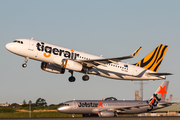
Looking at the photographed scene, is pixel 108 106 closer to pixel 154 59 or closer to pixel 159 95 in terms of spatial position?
pixel 159 95

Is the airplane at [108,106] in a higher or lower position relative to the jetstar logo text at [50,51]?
lower

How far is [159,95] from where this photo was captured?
62.2 m

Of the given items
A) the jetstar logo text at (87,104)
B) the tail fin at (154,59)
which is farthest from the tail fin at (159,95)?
the jetstar logo text at (87,104)

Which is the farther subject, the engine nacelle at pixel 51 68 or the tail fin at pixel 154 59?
the tail fin at pixel 154 59

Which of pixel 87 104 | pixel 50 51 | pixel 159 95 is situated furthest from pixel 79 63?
pixel 159 95

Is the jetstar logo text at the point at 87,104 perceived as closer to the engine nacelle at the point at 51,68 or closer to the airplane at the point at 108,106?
the airplane at the point at 108,106

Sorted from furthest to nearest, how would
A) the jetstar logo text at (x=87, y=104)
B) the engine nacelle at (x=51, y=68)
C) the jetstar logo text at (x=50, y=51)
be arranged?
the jetstar logo text at (x=87, y=104)
the engine nacelle at (x=51, y=68)
the jetstar logo text at (x=50, y=51)

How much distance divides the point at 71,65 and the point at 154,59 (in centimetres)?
1832

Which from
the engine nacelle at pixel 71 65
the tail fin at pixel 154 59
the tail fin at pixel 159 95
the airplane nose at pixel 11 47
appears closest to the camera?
the airplane nose at pixel 11 47

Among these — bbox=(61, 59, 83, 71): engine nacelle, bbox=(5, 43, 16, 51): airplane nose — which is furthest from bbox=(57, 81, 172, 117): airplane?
bbox=(5, 43, 16, 51): airplane nose

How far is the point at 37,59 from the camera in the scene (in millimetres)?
44906

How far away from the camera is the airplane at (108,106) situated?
54.5 metres

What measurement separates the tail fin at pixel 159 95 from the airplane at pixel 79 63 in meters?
7.45

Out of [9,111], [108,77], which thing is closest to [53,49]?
[108,77]
